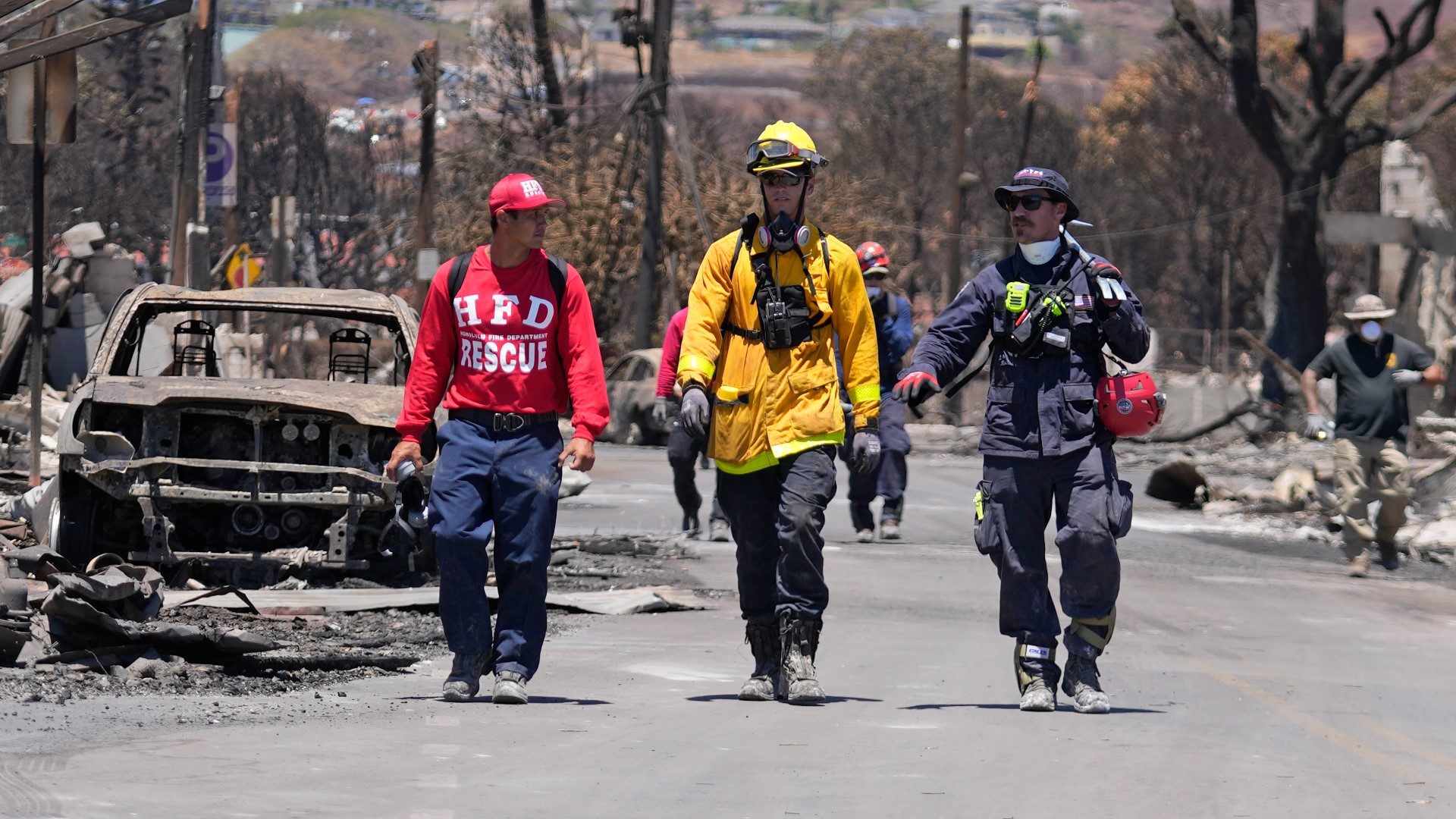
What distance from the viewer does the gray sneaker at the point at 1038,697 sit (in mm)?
7883

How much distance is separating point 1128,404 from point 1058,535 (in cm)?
57

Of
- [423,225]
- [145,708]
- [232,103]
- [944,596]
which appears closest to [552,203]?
[145,708]

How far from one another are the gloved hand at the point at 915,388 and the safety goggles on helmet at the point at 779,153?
856mm

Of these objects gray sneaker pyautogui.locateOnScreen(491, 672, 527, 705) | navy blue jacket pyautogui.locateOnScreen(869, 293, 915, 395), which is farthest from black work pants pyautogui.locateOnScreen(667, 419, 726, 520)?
gray sneaker pyautogui.locateOnScreen(491, 672, 527, 705)

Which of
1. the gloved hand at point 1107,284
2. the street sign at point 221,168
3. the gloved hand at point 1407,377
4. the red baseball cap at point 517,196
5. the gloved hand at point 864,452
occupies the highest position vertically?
the street sign at point 221,168

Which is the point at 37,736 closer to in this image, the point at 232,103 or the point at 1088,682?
the point at 1088,682

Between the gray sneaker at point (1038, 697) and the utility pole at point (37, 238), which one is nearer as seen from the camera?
the gray sneaker at point (1038, 697)

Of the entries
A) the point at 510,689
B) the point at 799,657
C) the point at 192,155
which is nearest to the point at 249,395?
the point at 510,689

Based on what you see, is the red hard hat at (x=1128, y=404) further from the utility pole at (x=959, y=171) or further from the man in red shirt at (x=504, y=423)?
the utility pole at (x=959, y=171)

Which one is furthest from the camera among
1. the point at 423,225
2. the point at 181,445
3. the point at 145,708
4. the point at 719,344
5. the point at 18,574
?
the point at 423,225

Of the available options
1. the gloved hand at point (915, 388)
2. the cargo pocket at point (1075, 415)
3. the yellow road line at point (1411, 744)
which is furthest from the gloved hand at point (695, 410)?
the yellow road line at point (1411, 744)

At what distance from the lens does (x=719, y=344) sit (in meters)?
7.97

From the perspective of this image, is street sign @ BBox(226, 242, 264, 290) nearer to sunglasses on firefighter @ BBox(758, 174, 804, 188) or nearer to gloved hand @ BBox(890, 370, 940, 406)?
sunglasses on firefighter @ BBox(758, 174, 804, 188)

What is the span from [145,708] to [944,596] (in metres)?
6.16
